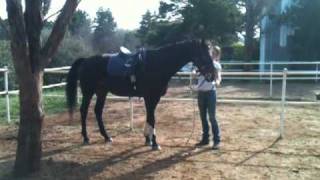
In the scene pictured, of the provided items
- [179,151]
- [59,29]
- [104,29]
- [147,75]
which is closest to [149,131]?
[179,151]

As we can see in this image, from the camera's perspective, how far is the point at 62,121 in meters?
9.37

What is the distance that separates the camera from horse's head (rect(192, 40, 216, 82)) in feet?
21.0

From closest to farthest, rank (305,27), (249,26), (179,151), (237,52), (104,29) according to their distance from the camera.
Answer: (179,151), (305,27), (249,26), (237,52), (104,29)

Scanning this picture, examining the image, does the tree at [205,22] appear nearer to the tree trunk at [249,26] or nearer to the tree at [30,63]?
the tree trunk at [249,26]

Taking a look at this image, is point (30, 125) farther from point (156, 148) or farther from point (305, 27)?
point (305, 27)

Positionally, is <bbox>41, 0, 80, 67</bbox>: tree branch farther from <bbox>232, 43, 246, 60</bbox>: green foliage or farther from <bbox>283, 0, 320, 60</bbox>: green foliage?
<bbox>232, 43, 246, 60</bbox>: green foliage

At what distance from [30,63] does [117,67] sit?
2.03 m

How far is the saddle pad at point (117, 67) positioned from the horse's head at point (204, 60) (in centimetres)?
115

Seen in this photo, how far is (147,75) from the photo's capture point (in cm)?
682

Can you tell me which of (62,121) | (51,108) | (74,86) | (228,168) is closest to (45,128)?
(62,121)

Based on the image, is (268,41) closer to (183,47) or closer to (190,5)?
(190,5)

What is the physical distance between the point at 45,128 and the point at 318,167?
16.5ft

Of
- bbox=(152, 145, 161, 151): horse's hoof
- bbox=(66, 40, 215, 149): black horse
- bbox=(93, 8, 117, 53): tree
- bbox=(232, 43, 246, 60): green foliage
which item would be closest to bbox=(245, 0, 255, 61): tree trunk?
bbox=(232, 43, 246, 60): green foliage

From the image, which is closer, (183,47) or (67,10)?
(67,10)
